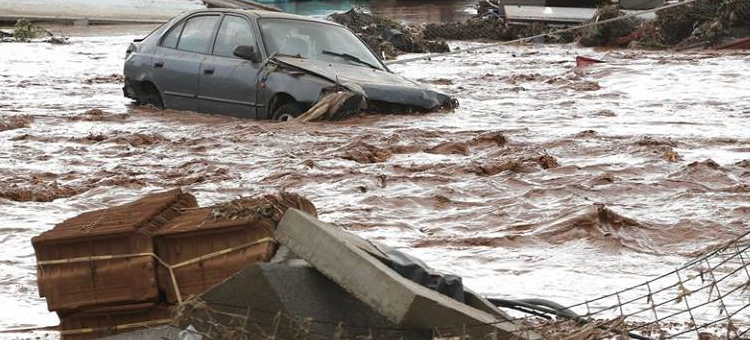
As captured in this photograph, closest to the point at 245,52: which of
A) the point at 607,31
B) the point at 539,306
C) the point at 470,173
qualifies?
the point at 470,173

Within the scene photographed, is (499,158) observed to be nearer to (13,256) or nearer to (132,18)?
(13,256)

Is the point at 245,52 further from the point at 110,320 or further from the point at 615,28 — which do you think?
the point at 615,28

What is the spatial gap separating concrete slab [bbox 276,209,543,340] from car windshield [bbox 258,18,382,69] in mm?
8435

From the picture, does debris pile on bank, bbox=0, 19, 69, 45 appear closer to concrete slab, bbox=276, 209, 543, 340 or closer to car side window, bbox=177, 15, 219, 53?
car side window, bbox=177, 15, 219, 53

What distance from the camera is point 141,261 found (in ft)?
15.8

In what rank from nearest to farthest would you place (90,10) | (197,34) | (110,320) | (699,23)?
1. (110,320)
2. (197,34)
3. (699,23)
4. (90,10)

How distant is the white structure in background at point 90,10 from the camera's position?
36688 mm

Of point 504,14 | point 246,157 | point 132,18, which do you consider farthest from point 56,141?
point 132,18

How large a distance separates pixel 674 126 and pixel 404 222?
5.59 metres

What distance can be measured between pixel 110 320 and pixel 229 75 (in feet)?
26.8

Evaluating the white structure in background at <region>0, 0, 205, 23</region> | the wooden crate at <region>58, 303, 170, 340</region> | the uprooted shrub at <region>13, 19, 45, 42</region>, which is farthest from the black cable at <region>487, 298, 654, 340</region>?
the white structure in background at <region>0, 0, 205, 23</region>

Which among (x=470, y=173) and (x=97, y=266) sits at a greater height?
(x=97, y=266)

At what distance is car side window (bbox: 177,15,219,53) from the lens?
535 inches

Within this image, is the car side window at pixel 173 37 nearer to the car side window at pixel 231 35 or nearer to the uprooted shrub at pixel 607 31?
the car side window at pixel 231 35
